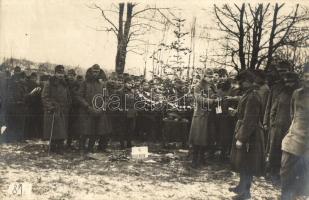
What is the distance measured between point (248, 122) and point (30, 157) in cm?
444

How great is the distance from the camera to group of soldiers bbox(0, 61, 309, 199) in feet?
20.0

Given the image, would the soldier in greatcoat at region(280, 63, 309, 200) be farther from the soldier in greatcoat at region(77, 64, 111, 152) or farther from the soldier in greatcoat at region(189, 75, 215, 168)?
the soldier in greatcoat at region(77, 64, 111, 152)

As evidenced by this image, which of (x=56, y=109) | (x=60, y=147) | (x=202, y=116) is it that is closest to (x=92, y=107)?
(x=56, y=109)

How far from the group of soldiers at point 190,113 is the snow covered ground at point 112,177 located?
1.44ft

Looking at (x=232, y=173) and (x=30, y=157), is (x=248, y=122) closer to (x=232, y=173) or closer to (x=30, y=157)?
(x=232, y=173)

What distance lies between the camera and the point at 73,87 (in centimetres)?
953

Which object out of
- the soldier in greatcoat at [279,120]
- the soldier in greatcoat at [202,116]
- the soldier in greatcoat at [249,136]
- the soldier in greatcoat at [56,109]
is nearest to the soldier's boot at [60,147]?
the soldier in greatcoat at [56,109]

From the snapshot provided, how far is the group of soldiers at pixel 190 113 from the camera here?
611 cm

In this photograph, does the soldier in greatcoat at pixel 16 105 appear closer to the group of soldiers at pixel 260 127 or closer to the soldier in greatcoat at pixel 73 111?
the soldier in greatcoat at pixel 73 111

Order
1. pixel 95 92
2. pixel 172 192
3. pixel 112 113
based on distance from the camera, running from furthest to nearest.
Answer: pixel 112 113, pixel 95 92, pixel 172 192

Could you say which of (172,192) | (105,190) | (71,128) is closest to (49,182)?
(105,190)

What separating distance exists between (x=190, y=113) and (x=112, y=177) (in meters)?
3.95

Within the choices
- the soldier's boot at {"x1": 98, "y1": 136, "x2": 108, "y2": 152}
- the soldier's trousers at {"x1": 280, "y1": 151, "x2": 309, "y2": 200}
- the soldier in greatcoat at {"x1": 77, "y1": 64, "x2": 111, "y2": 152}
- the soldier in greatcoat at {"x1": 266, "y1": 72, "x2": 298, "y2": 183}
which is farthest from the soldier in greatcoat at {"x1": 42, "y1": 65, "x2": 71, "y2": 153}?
the soldier's trousers at {"x1": 280, "y1": 151, "x2": 309, "y2": 200}

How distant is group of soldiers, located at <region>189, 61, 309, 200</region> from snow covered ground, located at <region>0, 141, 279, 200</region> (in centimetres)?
43
